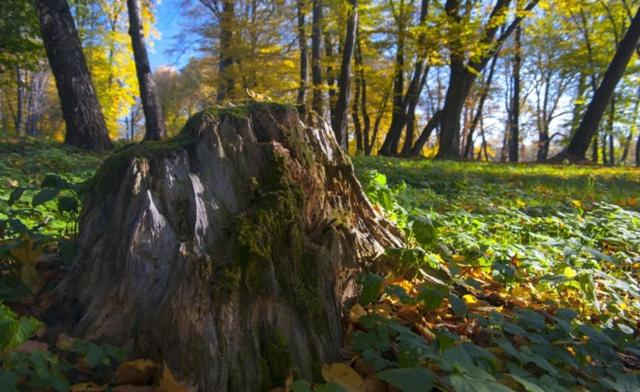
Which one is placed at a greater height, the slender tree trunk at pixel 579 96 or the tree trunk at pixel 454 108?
the slender tree trunk at pixel 579 96

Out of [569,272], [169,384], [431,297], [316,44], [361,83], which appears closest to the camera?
[169,384]

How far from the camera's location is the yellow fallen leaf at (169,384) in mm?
1469

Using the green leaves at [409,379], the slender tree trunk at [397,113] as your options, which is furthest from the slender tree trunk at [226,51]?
the green leaves at [409,379]

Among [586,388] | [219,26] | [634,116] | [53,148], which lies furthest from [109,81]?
[634,116]

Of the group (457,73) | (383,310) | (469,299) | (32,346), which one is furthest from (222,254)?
(457,73)

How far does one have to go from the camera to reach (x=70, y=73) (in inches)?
285

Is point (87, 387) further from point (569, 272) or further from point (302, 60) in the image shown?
point (302, 60)

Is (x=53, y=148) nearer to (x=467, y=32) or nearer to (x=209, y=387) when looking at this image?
(x=209, y=387)

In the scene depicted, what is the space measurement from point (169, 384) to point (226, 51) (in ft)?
55.8

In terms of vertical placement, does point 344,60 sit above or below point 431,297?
above

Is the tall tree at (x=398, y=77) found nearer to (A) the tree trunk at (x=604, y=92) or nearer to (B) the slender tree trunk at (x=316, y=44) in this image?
(B) the slender tree trunk at (x=316, y=44)

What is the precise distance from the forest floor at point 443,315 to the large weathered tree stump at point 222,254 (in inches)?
5.2

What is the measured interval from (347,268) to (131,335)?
3.70 ft

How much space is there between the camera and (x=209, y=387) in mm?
1590
